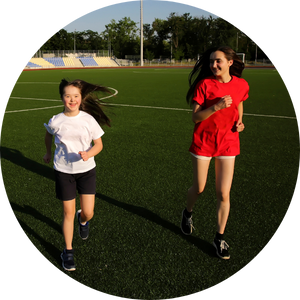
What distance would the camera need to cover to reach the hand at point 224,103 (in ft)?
7.79

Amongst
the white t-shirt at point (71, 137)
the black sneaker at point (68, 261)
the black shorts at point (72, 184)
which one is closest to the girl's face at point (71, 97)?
the white t-shirt at point (71, 137)

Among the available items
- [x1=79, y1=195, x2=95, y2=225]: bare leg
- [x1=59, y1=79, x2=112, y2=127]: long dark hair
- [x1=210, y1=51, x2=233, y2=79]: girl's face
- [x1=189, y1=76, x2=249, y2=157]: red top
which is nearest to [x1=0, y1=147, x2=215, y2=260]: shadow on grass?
[x1=79, y1=195, x2=95, y2=225]: bare leg

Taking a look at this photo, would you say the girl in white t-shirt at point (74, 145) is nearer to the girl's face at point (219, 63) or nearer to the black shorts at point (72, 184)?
the black shorts at point (72, 184)

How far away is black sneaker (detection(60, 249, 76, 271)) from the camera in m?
2.68

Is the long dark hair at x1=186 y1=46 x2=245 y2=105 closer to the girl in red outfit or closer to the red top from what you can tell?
the girl in red outfit

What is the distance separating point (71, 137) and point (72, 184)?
442 mm

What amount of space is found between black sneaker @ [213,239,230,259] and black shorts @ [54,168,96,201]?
1269mm

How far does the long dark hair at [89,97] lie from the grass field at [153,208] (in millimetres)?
379

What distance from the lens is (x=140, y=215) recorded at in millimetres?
3596

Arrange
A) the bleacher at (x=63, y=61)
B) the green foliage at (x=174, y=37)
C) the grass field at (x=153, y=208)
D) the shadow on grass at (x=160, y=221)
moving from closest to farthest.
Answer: the green foliage at (x=174, y=37) → the bleacher at (x=63, y=61) → the grass field at (x=153, y=208) → the shadow on grass at (x=160, y=221)

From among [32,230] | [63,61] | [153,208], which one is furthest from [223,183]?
[63,61]

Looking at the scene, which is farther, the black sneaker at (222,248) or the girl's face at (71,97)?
the black sneaker at (222,248)

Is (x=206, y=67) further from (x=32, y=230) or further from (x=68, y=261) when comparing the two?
(x=32, y=230)

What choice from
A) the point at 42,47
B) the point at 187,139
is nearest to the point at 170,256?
the point at 42,47
